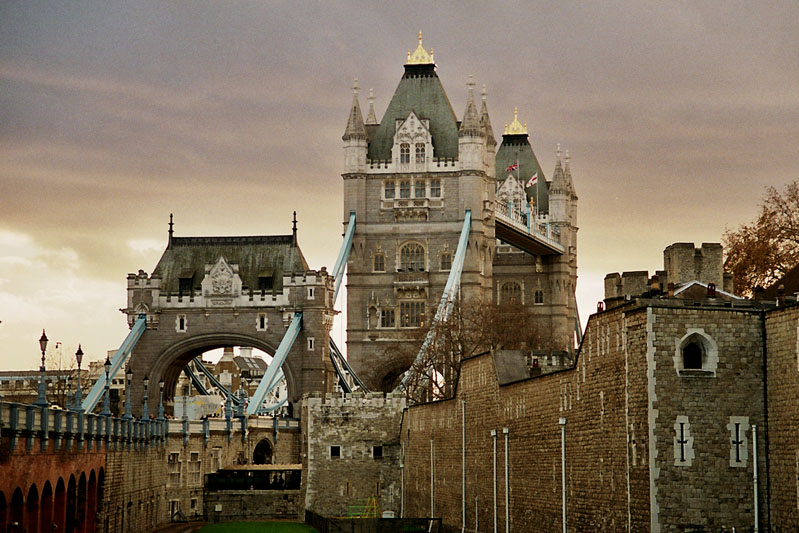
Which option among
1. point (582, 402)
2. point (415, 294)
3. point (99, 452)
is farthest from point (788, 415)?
point (415, 294)

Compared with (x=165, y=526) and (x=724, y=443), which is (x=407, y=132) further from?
(x=724, y=443)

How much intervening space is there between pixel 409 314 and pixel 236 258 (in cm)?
1193

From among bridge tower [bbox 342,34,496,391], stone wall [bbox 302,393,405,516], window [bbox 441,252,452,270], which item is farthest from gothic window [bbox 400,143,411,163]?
stone wall [bbox 302,393,405,516]

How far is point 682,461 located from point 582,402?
18.5ft

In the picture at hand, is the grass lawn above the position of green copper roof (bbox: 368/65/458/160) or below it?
below

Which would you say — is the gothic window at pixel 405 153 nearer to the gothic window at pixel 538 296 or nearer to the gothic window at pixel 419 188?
the gothic window at pixel 419 188

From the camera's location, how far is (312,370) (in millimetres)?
98875

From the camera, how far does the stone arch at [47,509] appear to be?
148 ft

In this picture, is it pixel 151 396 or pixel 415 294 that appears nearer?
pixel 151 396

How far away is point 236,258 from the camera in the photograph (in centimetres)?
10338

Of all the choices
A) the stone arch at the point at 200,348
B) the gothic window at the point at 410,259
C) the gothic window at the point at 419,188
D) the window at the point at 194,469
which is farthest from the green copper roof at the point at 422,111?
the window at the point at 194,469

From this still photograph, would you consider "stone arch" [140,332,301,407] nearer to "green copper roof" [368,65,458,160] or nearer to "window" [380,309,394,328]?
"window" [380,309,394,328]

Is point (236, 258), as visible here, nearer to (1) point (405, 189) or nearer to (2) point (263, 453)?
(1) point (405, 189)

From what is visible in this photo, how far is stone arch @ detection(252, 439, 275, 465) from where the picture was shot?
3538 inches
